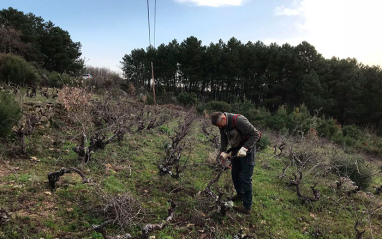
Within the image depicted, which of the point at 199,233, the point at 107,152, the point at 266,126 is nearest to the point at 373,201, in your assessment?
the point at 199,233

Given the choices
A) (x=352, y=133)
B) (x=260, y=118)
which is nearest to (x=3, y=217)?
(x=260, y=118)

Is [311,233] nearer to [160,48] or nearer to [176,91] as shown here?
[176,91]

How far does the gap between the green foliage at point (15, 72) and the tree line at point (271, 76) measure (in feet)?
65.0

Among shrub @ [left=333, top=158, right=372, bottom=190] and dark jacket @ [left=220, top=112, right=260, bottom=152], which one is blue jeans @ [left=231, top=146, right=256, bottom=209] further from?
shrub @ [left=333, top=158, right=372, bottom=190]

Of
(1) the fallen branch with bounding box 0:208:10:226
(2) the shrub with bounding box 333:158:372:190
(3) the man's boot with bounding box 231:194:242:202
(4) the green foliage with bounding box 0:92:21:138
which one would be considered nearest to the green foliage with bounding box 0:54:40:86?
(4) the green foliage with bounding box 0:92:21:138

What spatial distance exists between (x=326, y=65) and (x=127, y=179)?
30.0 m

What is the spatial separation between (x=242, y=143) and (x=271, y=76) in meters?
27.4

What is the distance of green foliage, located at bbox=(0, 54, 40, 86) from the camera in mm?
7320

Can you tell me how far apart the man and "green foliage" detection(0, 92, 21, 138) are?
12.0ft

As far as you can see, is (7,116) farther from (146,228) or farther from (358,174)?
(358,174)

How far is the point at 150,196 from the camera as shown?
381cm

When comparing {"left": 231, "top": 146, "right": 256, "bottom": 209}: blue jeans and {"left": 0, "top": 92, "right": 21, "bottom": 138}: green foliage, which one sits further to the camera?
{"left": 0, "top": 92, "right": 21, "bottom": 138}: green foliage

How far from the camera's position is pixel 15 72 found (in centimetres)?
756

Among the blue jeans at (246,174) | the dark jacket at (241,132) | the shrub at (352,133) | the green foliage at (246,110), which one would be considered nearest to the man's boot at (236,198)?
the blue jeans at (246,174)
